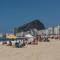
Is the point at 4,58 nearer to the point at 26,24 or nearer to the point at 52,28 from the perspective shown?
the point at 52,28

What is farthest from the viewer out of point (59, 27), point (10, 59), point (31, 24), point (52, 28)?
point (31, 24)

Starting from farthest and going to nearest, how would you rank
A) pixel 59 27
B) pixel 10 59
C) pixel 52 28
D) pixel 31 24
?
1. pixel 31 24
2. pixel 52 28
3. pixel 59 27
4. pixel 10 59

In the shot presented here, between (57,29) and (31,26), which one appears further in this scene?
(31,26)

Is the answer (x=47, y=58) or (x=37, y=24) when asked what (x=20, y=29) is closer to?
(x=37, y=24)

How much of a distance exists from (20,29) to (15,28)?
540cm

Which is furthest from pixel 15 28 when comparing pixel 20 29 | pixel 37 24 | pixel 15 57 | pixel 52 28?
pixel 15 57

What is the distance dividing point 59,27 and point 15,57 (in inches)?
2011

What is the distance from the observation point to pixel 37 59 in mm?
9508

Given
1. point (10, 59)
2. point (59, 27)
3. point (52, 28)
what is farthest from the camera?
point (52, 28)

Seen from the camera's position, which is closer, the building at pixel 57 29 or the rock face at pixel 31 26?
the building at pixel 57 29

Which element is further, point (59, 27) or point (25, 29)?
point (25, 29)

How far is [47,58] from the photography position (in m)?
9.66

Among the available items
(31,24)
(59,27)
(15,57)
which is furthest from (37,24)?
(15,57)

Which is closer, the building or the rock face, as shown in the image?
the building
